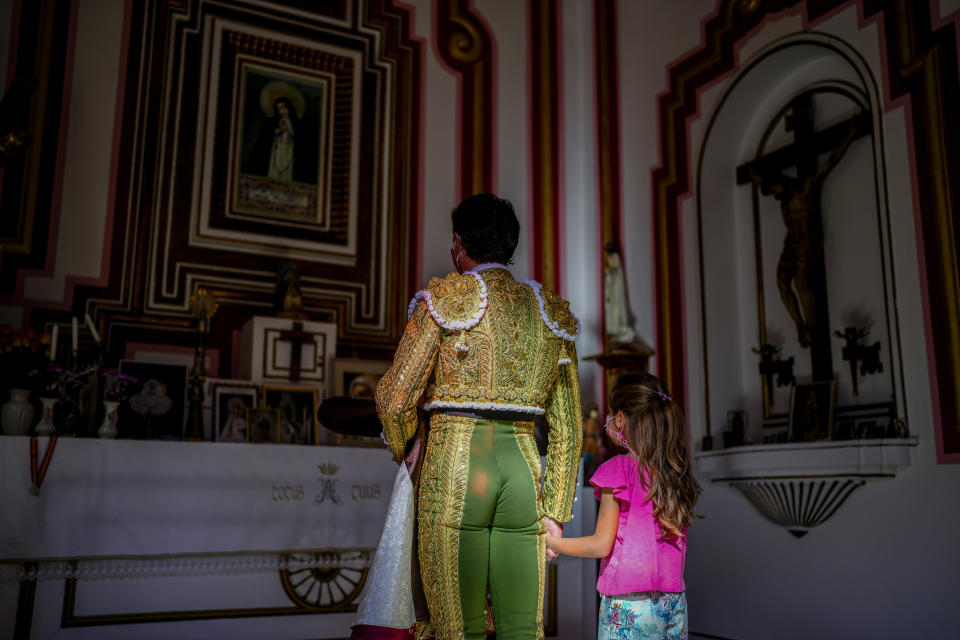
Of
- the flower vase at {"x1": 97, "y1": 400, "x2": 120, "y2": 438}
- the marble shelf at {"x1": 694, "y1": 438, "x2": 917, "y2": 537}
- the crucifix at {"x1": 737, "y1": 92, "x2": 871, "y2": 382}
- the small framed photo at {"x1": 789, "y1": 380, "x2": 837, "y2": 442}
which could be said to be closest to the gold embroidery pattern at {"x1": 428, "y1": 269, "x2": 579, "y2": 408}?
the flower vase at {"x1": 97, "y1": 400, "x2": 120, "y2": 438}

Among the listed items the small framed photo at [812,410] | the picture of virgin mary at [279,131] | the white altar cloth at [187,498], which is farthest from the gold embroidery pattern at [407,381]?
the picture of virgin mary at [279,131]

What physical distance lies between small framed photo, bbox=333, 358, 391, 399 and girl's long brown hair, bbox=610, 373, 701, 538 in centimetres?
205

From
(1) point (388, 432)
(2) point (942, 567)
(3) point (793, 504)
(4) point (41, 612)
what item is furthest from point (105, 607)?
(2) point (942, 567)

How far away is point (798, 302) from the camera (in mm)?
4559

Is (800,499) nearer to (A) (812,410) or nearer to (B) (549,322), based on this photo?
(A) (812,410)

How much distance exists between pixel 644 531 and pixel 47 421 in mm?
2436

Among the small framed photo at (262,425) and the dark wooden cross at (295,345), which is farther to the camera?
the dark wooden cross at (295,345)

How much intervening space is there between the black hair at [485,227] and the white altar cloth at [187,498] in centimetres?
169

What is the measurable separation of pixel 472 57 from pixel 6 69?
103 inches

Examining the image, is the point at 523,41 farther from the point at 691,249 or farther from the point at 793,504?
the point at 793,504

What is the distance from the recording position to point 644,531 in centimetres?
221

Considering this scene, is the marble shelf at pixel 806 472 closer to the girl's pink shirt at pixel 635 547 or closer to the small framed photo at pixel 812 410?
the small framed photo at pixel 812 410

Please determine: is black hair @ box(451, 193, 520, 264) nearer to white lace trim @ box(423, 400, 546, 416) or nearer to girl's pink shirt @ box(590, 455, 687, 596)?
white lace trim @ box(423, 400, 546, 416)

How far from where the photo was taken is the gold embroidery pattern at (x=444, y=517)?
1945 millimetres
